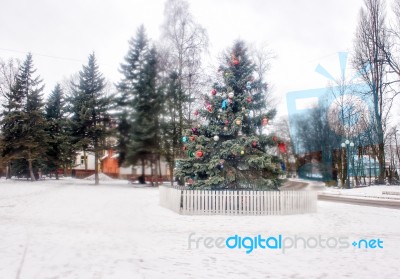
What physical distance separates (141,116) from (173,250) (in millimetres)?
12965

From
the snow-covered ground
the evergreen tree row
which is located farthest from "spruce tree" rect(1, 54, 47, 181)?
the snow-covered ground

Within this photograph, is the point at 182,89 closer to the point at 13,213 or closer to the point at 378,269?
the point at 13,213

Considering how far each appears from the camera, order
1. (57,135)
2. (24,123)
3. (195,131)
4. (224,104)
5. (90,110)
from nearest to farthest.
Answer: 1. (224,104)
2. (195,131)
3. (90,110)
4. (24,123)
5. (57,135)

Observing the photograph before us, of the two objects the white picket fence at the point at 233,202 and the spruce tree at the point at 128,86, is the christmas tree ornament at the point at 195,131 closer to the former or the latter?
the white picket fence at the point at 233,202

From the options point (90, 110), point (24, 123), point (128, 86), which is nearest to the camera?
point (128, 86)

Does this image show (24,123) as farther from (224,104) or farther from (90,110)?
(224,104)

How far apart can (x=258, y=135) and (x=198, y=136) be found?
2.48 metres

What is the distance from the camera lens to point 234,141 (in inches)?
543

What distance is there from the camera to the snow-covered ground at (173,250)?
5.43 m

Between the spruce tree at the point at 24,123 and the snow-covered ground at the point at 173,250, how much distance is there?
25.2m

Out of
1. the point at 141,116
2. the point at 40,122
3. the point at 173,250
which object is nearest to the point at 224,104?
the point at 141,116

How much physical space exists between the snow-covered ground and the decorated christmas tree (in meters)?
2.37

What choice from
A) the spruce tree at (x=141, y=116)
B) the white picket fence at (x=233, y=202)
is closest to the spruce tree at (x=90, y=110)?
the spruce tree at (x=141, y=116)

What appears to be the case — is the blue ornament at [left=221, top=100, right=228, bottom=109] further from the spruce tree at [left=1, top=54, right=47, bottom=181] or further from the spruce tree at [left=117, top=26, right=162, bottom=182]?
the spruce tree at [left=1, top=54, right=47, bottom=181]
